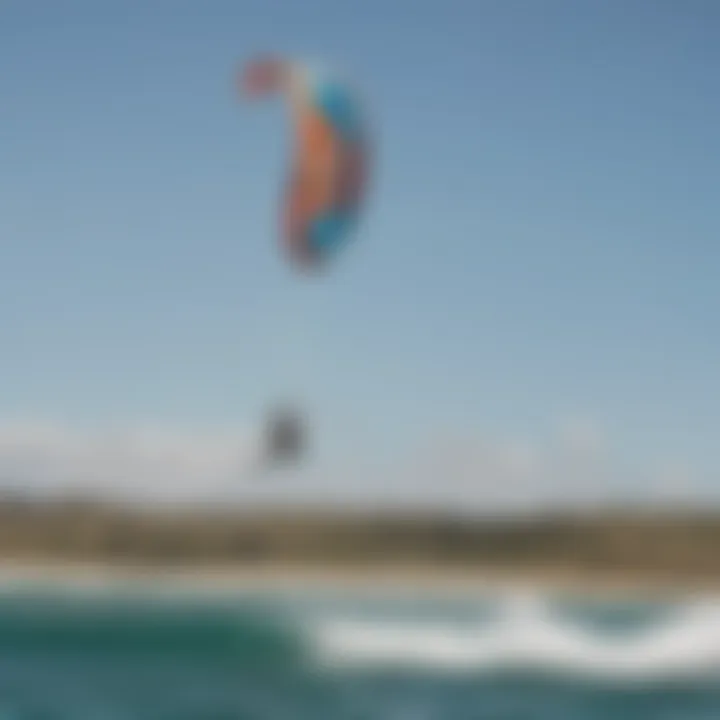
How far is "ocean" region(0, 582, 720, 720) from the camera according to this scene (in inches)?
157

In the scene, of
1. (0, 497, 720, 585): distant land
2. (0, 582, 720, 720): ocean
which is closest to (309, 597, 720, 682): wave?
(0, 582, 720, 720): ocean

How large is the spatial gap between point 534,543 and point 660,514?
1.37 ft

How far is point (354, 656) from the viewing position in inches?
164

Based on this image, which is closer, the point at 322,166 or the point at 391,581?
the point at 322,166

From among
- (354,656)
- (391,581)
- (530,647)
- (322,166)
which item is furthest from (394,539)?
(322,166)

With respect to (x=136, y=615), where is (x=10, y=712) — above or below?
below

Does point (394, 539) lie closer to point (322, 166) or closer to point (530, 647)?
point (530, 647)

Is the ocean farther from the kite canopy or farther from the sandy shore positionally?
the kite canopy

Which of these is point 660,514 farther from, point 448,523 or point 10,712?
point 10,712

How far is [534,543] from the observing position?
4.23m

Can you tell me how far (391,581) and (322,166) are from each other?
1377 mm

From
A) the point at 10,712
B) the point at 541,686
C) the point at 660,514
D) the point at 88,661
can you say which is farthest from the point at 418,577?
the point at 10,712

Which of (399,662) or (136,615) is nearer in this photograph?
(399,662)

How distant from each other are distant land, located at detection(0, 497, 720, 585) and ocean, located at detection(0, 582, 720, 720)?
103 millimetres
